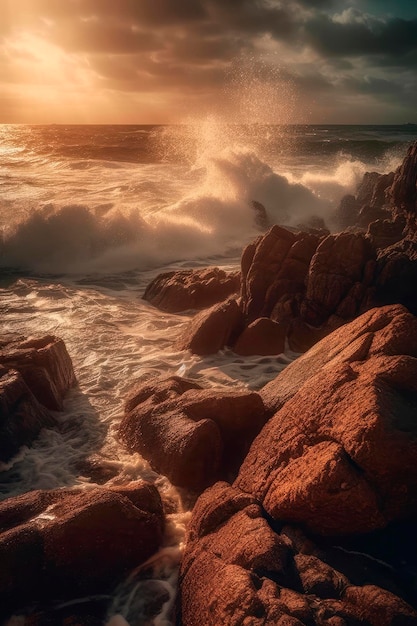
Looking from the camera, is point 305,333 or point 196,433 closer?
point 196,433

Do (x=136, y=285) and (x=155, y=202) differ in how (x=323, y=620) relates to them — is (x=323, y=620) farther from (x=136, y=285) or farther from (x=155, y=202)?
(x=155, y=202)

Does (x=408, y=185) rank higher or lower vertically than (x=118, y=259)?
higher

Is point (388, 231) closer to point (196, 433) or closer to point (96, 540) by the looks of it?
point (196, 433)

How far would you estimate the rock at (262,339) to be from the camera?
8258 millimetres

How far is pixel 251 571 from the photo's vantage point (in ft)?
10.2

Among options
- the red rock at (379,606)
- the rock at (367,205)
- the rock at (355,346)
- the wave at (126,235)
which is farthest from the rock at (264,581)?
the rock at (367,205)

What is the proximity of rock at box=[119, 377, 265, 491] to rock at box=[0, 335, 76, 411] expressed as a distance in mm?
1340

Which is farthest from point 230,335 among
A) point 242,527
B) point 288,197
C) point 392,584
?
point 288,197

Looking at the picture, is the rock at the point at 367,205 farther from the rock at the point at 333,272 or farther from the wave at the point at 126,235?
the rock at the point at 333,272

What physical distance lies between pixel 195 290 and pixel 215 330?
2.75m

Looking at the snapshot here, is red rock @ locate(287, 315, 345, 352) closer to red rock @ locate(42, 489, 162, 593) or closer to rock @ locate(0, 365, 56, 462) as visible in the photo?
rock @ locate(0, 365, 56, 462)

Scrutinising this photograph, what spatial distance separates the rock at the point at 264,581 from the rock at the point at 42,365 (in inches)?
136

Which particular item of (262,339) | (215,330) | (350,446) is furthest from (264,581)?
(215,330)

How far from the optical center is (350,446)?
11.1ft
